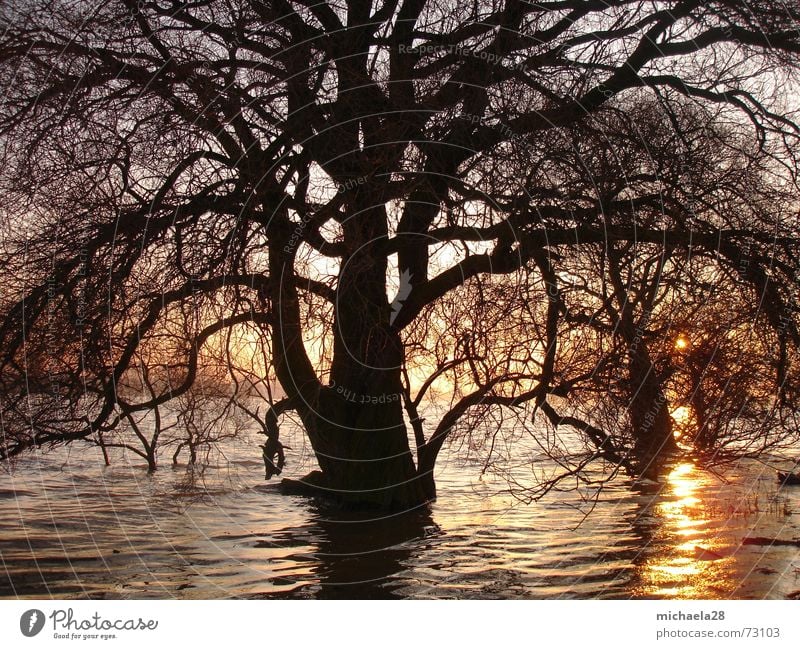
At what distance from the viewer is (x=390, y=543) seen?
30.7 ft

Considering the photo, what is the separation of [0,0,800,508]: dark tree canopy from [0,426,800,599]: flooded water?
47.8 inches

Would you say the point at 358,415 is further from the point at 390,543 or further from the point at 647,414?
the point at 647,414

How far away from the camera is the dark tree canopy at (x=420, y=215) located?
25.9 feet

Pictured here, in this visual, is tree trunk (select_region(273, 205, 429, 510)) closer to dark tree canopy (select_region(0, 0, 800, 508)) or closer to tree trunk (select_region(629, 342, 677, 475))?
dark tree canopy (select_region(0, 0, 800, 508))

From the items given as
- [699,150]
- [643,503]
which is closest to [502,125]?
[699,150]

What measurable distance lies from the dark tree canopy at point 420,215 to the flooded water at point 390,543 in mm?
1215

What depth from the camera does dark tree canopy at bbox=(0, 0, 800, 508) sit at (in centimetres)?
789

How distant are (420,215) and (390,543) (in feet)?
12.5

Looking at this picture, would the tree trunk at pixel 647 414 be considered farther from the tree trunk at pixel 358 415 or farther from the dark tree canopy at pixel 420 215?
the tree trunk at pixel 358 415

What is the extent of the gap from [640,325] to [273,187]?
396 centimetres

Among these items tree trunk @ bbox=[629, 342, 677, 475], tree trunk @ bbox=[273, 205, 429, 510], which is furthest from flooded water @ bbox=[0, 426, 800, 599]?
tree trunk @ bbox=[629, 342, 677, 475]

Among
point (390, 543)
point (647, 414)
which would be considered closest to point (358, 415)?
point (390, 543)
